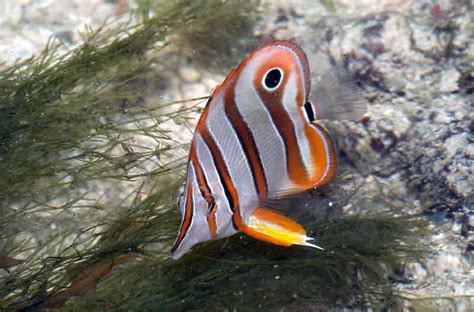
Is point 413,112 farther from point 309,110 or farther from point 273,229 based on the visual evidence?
point 273,229

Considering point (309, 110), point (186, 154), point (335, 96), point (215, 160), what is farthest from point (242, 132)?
point (186, 154)

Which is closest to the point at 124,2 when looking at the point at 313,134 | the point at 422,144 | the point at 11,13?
the point at 11,13

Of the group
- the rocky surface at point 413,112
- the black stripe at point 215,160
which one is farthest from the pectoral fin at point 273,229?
the rocky surface at point 413,112

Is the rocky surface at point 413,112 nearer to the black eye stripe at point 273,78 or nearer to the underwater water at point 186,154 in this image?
the underwater water at point 186,154

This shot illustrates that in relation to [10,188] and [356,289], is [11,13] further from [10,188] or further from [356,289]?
[356,289]

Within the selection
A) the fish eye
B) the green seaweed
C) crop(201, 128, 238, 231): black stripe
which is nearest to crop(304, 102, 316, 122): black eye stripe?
the fish eye

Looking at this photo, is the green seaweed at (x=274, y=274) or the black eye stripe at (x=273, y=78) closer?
the black eye stripe at (x=273, y=78)
